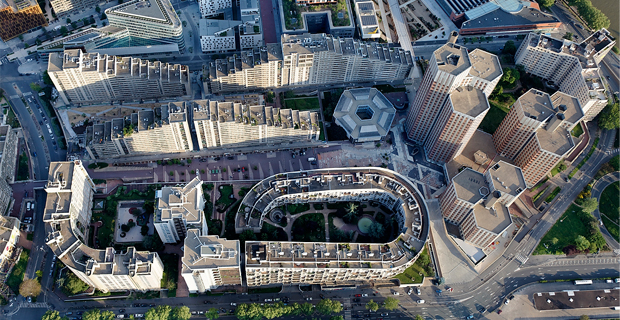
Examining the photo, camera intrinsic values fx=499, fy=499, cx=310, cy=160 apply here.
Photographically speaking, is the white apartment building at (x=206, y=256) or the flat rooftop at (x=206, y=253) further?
the flat rooftop at (x=206, y=253)

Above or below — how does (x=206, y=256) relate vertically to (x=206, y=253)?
below

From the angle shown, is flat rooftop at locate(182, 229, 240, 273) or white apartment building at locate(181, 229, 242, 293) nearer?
white apartment building at locate(181, 229, 242, 293)

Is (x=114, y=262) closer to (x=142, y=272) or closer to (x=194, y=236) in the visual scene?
(x=142, y=272)

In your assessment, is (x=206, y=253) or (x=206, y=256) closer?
(x=206, y=256)

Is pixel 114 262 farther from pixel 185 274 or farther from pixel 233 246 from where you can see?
pixel 233 246

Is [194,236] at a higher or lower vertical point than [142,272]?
higher

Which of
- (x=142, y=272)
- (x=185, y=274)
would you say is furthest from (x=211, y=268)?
(x=142, y=272)

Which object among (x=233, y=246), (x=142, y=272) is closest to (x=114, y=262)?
(x=142, y=272)
